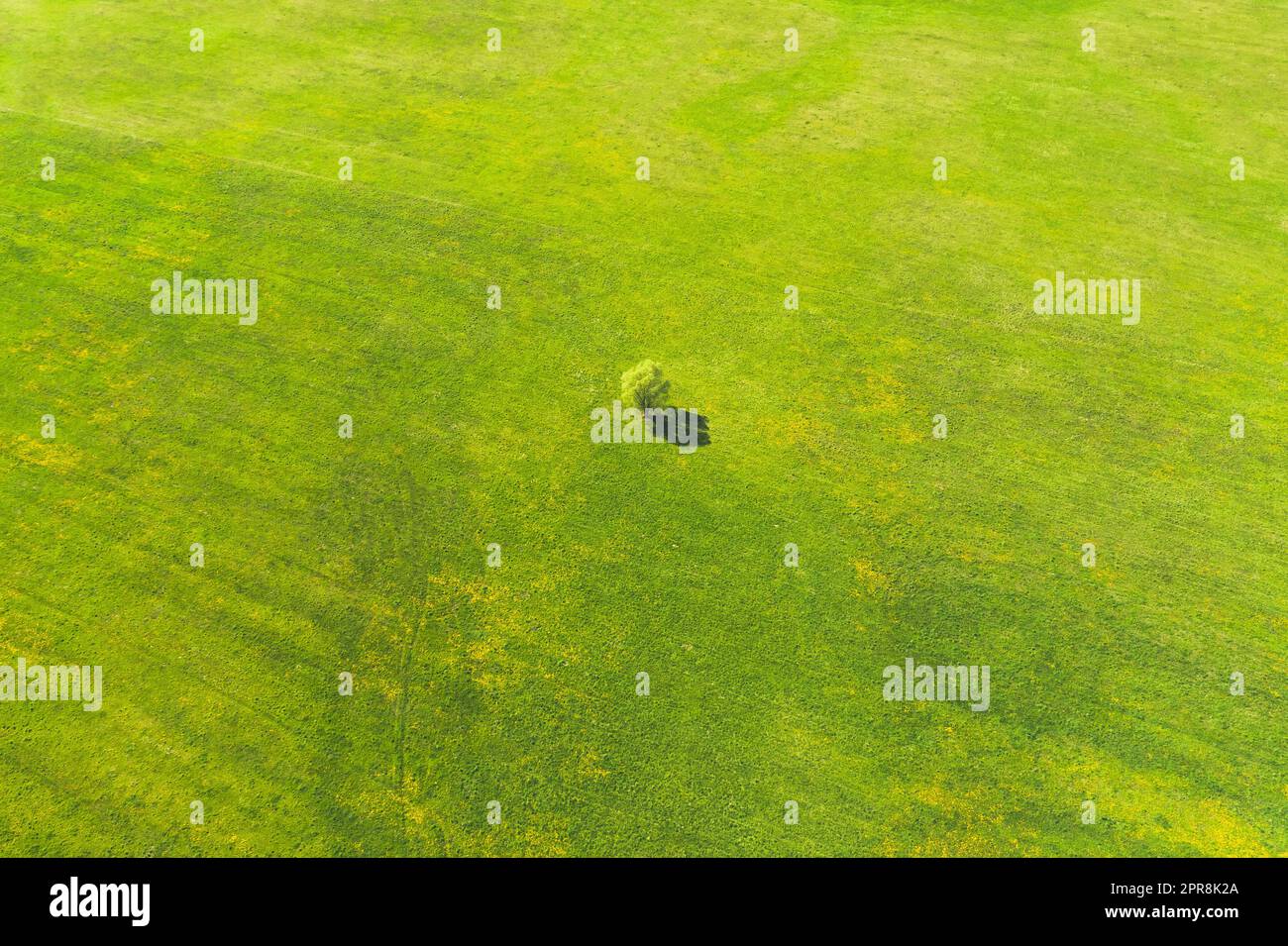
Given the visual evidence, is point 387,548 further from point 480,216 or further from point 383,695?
point 480,216

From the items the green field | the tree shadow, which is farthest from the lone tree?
the green field

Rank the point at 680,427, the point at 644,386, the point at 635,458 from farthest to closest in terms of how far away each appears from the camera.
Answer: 1. the point at 680,427
2. the point at 644,386
3. the point at 635,458

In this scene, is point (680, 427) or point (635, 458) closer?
point (635, 458)

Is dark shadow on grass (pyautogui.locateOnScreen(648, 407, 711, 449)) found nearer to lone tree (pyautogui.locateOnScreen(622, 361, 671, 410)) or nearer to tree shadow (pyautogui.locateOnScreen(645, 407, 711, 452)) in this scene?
tree shadow (pyautogui.locateOnScreen(645, 407, 711, 452))

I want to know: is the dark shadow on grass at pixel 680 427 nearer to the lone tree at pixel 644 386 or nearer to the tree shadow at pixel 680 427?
the tree shadow at pixel 680 427

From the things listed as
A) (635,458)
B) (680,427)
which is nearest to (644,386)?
(680,427)

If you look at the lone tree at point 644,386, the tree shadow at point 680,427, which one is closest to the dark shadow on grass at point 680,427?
the tree shadow at point 680,427

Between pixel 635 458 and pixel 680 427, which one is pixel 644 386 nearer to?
pixel 680 427
